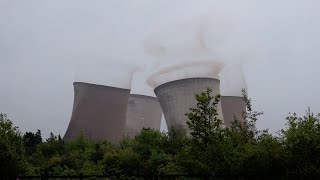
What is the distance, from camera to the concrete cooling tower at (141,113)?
1970 inches

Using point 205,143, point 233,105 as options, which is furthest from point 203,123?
point 233,105

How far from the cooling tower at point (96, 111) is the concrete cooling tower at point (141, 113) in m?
9.22

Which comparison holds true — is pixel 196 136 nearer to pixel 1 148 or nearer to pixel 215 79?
pixel 1 148

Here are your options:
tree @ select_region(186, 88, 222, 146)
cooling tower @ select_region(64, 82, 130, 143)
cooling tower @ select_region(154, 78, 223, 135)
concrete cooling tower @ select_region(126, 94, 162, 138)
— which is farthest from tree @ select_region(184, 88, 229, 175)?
concrete cooling tower @ select_region(126, 94, 162, 138)

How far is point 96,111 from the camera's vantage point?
130 feet

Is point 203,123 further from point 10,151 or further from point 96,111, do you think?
point 96,111

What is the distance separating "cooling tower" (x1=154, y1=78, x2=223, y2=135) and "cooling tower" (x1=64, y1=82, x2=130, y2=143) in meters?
5.10

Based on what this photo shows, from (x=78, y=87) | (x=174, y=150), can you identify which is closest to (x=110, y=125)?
(x=78, y=87)

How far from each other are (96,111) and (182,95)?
344 inches

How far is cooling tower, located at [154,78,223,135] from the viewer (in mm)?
36406

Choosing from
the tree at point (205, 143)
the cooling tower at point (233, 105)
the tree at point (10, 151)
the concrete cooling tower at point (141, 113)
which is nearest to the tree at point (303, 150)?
the tree at point (205, 143)

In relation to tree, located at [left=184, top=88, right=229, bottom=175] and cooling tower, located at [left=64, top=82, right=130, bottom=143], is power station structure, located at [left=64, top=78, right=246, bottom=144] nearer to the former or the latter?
cooling tower, located at [left=64, top=82, right=130, bottom=143]

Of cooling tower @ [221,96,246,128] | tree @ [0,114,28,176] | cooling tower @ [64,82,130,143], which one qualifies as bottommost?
tree @ [0,114,28,176]

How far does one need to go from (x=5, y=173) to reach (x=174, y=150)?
640 inches
